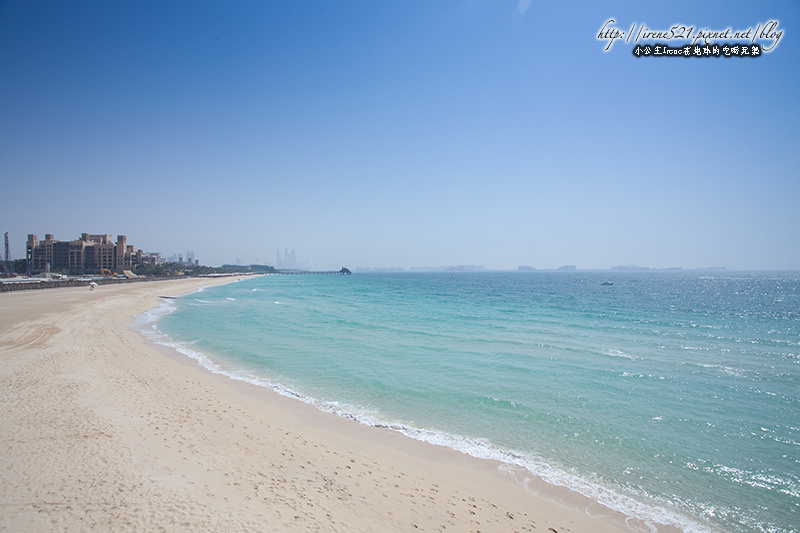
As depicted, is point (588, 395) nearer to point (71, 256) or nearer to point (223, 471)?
point (223, 471)

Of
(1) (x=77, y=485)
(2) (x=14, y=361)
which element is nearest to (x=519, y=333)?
(1) (x=77, y=485)

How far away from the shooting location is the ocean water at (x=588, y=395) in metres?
6.84

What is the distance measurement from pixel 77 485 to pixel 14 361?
38.7 feet

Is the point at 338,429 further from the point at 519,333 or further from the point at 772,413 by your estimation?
the point at 519,333

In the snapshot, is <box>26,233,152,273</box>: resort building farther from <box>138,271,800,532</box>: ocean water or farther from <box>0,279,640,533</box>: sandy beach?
<box>0,279,640,533</box>: sandy beach

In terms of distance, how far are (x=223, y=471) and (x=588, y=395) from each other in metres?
10.4

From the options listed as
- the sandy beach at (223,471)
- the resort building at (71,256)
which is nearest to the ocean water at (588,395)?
the sandy beach at (223,471)

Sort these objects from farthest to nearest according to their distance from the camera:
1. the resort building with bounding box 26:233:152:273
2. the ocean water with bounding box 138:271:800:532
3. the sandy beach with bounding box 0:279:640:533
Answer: the resort building with bounding box 26:233:152:273 → the ocean water with bounding box 138:271:800:532 → the sandy beach with bounding box 0:279:640:533

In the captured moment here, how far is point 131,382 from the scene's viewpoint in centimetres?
1134

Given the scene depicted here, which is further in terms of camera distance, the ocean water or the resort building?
the resort building

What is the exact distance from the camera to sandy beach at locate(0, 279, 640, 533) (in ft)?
16.2

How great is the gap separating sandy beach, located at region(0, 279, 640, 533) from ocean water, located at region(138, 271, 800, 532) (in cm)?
111

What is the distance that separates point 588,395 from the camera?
37.3ft

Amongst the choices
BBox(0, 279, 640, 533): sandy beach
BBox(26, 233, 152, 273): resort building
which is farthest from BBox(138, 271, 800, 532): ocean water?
BBox(26, 233, 152, 273): resort building
